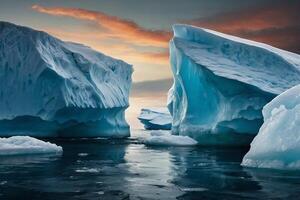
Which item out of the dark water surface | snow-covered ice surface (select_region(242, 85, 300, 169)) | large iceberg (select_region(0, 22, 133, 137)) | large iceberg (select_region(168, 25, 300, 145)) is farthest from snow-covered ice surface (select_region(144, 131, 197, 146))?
snow-covered ice surface (select_region(242, 85, 300, 169))

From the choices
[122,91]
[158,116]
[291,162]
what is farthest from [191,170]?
[158,116]

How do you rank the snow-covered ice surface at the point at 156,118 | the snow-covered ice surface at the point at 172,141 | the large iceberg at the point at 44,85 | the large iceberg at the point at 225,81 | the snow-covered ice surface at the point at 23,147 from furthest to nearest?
1. the snow-covered ice surface at the point at 156,118
2. the large iceberg at the point at 44,85
3. the snow-covered ice surface at the point at 172,141
4. the large iceberg at the point at 225,81
5. the snow-covered ice surface at the point at 23,147

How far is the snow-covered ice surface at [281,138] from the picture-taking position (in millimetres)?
11578

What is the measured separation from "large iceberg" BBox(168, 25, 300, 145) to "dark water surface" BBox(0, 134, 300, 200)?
8.33 meters

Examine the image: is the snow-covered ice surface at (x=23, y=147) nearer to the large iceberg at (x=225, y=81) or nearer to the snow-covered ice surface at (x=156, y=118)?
the large iceberg at (x=225, y=81)

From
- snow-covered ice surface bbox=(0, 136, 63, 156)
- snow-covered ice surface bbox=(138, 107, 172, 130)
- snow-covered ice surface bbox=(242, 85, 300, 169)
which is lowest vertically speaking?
snow-covered ice surface bbox=(138, 107, 172, 130)

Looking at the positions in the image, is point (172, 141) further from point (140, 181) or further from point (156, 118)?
point (156, 118)

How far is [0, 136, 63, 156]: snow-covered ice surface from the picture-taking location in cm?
1639

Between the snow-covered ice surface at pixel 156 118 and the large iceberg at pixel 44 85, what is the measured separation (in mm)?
26396

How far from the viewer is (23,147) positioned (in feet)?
55.0

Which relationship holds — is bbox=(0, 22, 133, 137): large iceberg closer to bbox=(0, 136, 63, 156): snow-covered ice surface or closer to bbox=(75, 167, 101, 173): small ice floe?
bbox=(0, 136, 63, 156): snow-covered ice surface

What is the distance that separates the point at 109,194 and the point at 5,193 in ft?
6.26

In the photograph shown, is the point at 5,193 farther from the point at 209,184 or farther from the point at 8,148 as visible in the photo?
the point at 8,148

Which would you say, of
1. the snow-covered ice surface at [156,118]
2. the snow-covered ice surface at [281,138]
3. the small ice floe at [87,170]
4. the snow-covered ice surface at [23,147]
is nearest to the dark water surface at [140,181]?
the small ice floe at [87,170]
